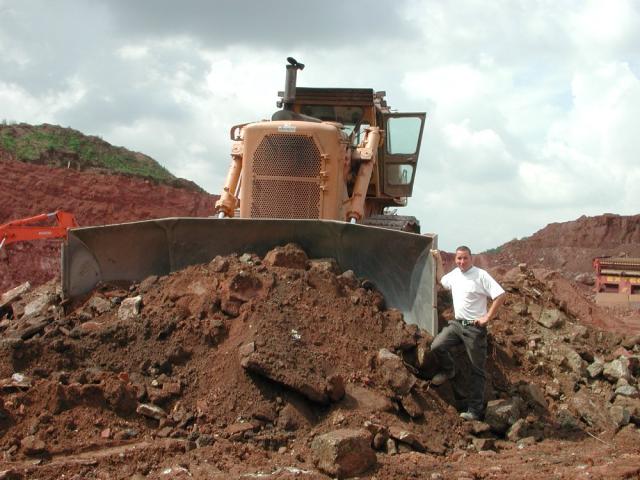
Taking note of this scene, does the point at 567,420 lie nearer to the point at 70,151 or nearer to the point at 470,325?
the point at 470,325

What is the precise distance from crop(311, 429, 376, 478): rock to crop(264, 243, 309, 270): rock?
2375mm

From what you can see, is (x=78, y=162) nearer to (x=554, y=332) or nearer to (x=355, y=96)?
(x=355, y=96)

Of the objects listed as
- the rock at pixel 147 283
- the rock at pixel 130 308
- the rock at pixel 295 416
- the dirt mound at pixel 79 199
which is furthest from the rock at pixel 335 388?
the dirt mound at pixel 79 199

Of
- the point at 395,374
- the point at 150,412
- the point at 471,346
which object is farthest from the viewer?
the point at 471,346

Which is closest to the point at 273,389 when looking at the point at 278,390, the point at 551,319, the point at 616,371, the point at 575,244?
the point at 278,390

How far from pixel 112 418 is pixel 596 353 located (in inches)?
203

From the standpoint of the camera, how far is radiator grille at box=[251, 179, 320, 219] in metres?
8.19

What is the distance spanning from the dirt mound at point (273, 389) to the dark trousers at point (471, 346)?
145mm

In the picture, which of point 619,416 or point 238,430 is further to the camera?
point 619,416

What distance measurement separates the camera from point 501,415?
20.7 ft

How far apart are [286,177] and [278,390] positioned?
293cm

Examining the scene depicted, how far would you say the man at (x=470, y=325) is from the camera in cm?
641

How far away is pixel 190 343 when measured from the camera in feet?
20.9

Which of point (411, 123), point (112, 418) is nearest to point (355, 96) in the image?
point (411, 123)
